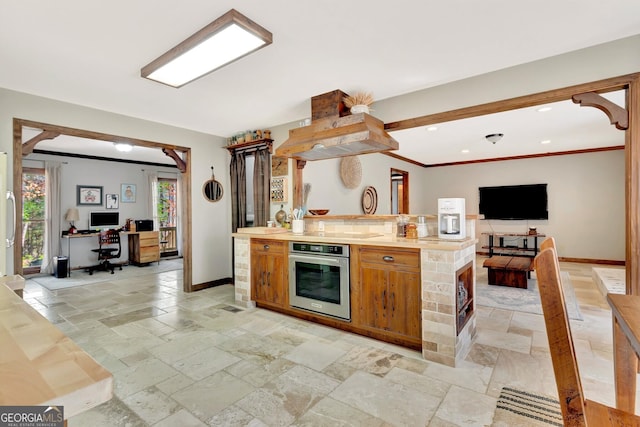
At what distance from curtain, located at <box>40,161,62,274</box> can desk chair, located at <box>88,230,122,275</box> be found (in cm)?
71

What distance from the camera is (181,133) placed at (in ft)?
15.3

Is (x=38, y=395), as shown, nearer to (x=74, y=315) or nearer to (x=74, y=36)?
(x=74, y=36)

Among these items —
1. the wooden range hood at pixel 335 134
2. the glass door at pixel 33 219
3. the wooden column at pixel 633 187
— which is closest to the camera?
the wooden column at pixel 633 187

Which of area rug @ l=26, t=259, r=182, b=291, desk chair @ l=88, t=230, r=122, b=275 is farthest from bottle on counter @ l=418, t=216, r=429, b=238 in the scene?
desk chair @ l=88, t=230, r=122, b=275

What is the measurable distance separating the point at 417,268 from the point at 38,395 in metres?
2.45

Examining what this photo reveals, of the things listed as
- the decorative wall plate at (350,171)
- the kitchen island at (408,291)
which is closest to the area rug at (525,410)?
the kitchen island at (408,291)

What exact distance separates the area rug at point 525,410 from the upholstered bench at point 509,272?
9.98ft

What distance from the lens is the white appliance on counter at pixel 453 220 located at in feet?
9.21

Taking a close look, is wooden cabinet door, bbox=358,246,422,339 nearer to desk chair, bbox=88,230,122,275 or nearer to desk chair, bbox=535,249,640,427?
desk chair, bbox=535,249,640,427

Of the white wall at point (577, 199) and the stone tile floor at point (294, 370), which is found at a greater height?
the white wall at point (577, 199)

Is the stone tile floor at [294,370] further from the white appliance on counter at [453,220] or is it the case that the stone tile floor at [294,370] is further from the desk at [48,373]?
the desk at [48,373]

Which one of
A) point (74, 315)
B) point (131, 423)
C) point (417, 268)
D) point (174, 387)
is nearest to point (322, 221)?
point (417, 268)

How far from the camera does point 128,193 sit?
7.68 metres

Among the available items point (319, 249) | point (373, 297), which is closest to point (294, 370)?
point (373, 297)
